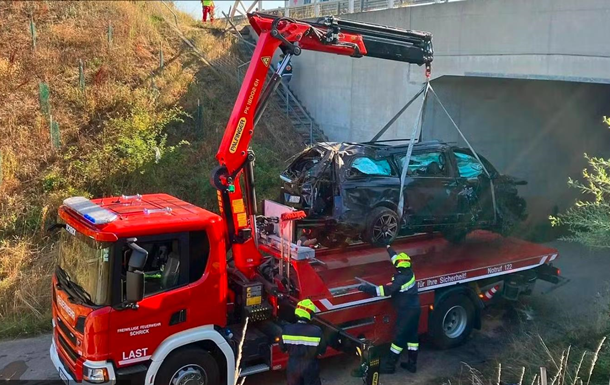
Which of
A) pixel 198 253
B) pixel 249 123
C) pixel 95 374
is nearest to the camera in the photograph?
pixel 95 374

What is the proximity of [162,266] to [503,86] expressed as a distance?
33.7 ft

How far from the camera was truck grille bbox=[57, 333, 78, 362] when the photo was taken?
5.51m

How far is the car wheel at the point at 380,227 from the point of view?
8031 millimetres

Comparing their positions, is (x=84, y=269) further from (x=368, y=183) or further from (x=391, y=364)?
(x=368, y=183)

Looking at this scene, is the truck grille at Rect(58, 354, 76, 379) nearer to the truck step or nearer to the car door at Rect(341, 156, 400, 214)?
the truck step

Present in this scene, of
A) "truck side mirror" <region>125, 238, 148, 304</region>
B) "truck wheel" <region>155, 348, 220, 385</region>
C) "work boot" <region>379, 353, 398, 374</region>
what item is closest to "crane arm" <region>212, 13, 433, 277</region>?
"truck wheel" <region>155, 348, 220, 385</region>

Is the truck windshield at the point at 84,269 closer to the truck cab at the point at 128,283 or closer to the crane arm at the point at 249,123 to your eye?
the truck cab at the point at 128,283

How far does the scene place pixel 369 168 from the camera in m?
8.30

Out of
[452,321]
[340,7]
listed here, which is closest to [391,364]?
[452,321]

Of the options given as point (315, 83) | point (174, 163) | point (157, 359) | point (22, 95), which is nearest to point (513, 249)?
point (157, 359)

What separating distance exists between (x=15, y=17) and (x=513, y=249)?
51.8 feet

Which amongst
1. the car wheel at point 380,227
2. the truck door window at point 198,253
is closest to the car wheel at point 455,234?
the car wheel at point 380,227

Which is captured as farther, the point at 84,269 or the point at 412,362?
the point at 412,362

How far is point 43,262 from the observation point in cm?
975
